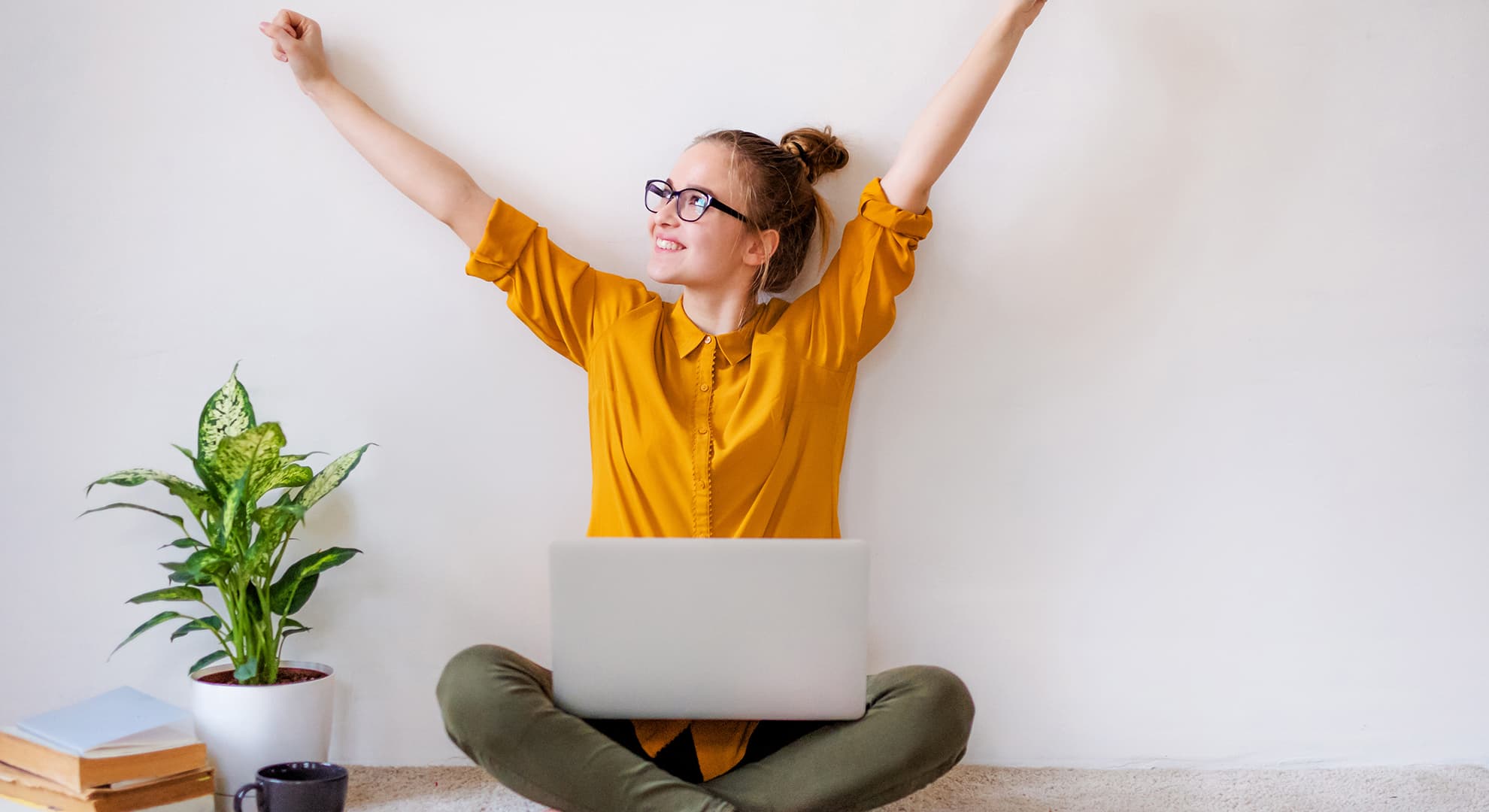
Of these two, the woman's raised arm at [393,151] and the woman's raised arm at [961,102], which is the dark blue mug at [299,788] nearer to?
the woman's raised arm at [393,151]

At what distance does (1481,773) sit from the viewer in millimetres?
1863

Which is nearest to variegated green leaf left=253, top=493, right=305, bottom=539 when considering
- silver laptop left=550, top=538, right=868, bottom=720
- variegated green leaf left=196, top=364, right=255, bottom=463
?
variegated green leaf left=196, top=364, right=255, bottom=463

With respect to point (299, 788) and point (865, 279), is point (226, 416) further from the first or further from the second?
point (865, 279)

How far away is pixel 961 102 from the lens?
1.69 meters

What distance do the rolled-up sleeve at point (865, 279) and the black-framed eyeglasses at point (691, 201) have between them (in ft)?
0.57

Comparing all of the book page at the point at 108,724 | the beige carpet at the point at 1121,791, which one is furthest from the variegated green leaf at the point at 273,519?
the beige carpet at the point at 1121,791

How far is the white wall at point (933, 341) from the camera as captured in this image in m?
1.86

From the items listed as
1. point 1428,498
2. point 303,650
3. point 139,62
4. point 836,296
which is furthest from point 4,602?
point 1428,498

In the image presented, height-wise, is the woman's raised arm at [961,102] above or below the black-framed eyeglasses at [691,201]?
above

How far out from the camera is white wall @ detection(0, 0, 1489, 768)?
6.11ft

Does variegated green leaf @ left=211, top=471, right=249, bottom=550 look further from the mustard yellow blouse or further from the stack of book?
the mustard yellow blouse

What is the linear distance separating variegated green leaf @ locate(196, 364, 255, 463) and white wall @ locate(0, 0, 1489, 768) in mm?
193

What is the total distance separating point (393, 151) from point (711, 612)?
91 cm

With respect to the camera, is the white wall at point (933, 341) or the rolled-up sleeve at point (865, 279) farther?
the white wall at point (933, 341)
